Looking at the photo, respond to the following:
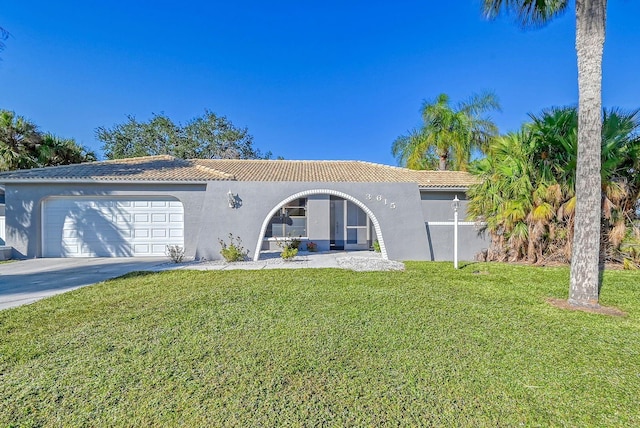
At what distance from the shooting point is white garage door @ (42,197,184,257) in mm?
13992

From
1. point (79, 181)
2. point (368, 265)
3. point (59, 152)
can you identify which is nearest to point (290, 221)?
point (368, 265)

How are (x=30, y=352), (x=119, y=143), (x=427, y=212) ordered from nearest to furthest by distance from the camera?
(x=30, y=352) → (x=427, y=212) → (x=119, y=143)

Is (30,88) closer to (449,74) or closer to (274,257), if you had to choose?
(274,257)

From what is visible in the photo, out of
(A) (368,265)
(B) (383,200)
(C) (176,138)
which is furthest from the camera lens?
(C) (176,138)

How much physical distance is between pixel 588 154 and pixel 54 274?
15316 mm

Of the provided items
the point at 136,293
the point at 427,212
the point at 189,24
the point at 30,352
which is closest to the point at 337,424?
the point at 30,352

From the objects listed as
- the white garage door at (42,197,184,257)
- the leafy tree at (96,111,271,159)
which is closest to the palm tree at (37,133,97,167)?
the white garage door at (42,197,184,257)

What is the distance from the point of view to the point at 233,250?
1213cm

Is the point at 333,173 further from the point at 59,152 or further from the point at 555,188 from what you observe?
the point at 59,152

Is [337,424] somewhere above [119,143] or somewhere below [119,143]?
below

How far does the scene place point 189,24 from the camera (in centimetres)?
1892

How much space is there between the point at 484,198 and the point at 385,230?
4345 millimetres

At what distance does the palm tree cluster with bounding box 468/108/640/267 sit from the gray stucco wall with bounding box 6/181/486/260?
1.90m

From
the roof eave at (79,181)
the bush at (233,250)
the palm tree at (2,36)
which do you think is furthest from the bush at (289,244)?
the palm tree at (2,36)
